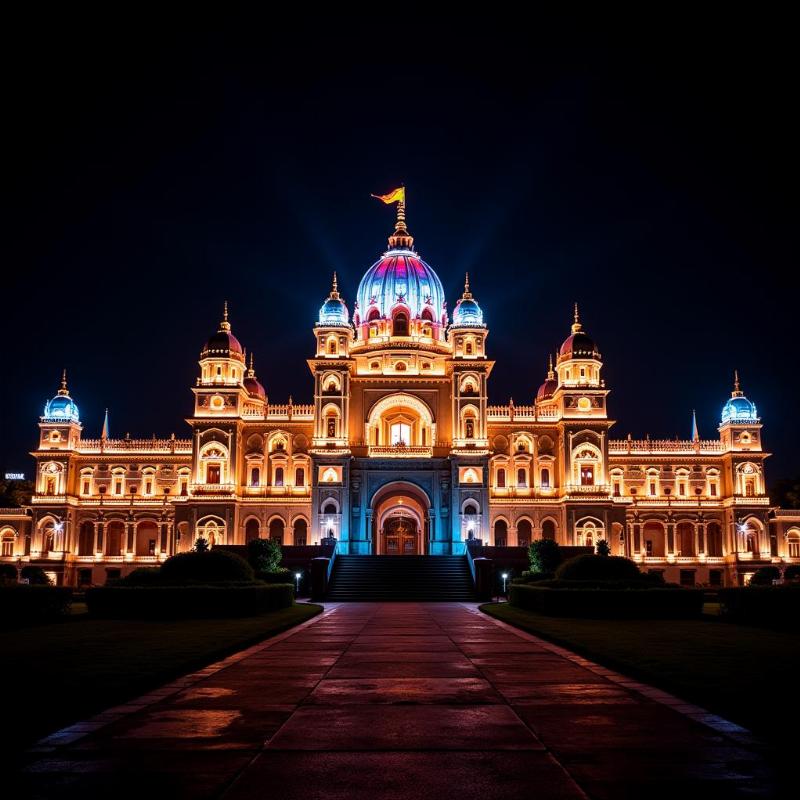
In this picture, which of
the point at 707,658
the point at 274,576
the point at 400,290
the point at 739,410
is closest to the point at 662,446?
the point at 739,410

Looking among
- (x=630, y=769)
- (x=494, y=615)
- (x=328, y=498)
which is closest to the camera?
(x=630, y=769)

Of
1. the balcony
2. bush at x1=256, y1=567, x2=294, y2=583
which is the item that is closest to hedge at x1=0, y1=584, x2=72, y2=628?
bush at x1=256, y1=567, x2=294, y2=583

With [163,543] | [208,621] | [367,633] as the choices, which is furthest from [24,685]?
[163,543]

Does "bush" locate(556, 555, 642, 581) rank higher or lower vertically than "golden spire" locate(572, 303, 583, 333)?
lower

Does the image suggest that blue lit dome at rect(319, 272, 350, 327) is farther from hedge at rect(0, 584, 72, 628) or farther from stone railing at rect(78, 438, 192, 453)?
hedge at rect(0, 584, 72, 628)

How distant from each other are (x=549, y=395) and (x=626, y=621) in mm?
54961

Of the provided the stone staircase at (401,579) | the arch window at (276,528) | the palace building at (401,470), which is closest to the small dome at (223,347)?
the palace building at (401,470)

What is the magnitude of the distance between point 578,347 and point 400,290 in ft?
49.9

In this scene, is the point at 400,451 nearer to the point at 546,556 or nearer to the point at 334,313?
the point at 334,313

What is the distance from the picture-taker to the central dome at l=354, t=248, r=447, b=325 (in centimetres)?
7638

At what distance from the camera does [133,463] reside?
7662 centimetres

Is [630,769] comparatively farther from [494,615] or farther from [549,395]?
[549,395]

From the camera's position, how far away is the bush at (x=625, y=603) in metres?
29.9

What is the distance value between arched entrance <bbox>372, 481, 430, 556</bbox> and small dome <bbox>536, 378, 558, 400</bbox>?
16519 mm
